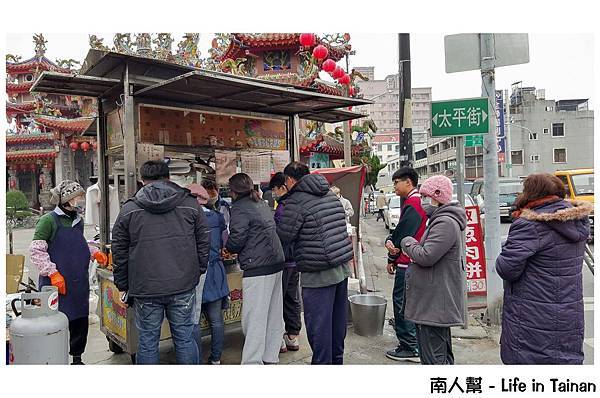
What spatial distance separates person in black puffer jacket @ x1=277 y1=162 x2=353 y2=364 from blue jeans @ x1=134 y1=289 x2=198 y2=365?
35.0 inches

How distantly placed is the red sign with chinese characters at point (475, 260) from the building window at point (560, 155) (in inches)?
1479

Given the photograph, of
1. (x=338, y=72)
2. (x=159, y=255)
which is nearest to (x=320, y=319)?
(x=159, y=255)

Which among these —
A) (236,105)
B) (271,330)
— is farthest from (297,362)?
(236,105)

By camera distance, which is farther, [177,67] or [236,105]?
[236,105]

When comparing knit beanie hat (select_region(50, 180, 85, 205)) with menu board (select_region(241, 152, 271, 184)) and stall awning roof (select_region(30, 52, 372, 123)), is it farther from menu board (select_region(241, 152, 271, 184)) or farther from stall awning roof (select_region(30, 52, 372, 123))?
menu board (select_region(241, 152, 271, 184))

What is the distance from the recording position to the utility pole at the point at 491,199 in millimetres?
5082

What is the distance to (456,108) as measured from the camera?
4605mm

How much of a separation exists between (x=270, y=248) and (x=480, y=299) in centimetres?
335

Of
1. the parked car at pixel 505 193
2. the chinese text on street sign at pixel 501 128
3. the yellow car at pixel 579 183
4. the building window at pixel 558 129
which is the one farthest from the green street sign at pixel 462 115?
the building window at pixel 558 129

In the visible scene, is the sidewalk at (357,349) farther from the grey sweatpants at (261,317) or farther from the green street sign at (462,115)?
the green street sign at (462,115)

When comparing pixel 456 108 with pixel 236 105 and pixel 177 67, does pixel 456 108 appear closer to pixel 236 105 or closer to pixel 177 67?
pixel 236 105

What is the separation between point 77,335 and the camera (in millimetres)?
3762

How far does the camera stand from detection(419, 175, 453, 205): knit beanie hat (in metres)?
3.21

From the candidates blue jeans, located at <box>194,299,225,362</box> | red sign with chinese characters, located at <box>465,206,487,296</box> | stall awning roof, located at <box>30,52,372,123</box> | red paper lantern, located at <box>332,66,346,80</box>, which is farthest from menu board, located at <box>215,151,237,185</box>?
red paper lantern, located at <box>332,66,346,80</box>
